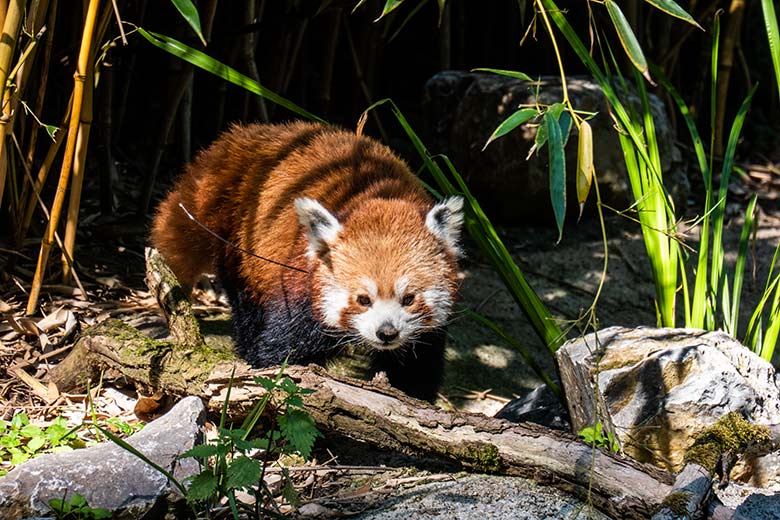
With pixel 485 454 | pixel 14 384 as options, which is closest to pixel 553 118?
pixel 485 454

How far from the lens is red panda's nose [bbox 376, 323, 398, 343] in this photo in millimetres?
3945

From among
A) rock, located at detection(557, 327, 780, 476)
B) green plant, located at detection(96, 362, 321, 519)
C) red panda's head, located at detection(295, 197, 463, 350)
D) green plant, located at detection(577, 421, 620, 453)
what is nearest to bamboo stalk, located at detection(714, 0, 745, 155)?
red panda's head, located at detection(295, 197, 463, 350)

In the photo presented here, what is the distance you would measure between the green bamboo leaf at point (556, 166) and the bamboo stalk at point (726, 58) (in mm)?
5100

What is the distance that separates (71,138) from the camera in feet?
12.9

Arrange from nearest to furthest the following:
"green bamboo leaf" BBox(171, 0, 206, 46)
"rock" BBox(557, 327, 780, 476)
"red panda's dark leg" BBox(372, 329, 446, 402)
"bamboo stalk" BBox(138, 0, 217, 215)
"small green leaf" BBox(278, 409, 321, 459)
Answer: "small green leaf" BBox(278, 409, 321, 459) < "green bamboo leaf" BBox(171, 0, 206, 46) < "rock" BBox(557, 327, 780, 476) < "red panda's dark leg" BBox(372, 329, 446, 402) < "bamboo stalk" BBox(138, 0, 217, 215)

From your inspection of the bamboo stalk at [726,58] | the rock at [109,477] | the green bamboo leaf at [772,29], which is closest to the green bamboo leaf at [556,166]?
the rock at [109,477]

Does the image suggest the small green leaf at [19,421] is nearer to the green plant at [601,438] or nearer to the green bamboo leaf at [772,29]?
the green plant at [601,438]

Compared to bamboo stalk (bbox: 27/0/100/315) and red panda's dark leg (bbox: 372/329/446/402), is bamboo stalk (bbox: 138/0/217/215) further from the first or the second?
red panda's dark leg (bbox: 372/329/446/402)

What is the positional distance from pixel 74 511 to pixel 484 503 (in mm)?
1300

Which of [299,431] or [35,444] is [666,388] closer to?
[299,431]

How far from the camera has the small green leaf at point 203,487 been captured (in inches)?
99.8

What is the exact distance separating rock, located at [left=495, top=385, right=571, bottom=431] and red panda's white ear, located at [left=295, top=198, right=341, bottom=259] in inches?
47.5

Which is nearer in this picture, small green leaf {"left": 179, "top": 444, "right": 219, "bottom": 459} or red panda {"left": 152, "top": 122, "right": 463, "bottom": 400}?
small green leaf {"left": 179, "top": 444, "right": 219, "bottom": 459}

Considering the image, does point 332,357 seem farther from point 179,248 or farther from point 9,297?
point 9,297
